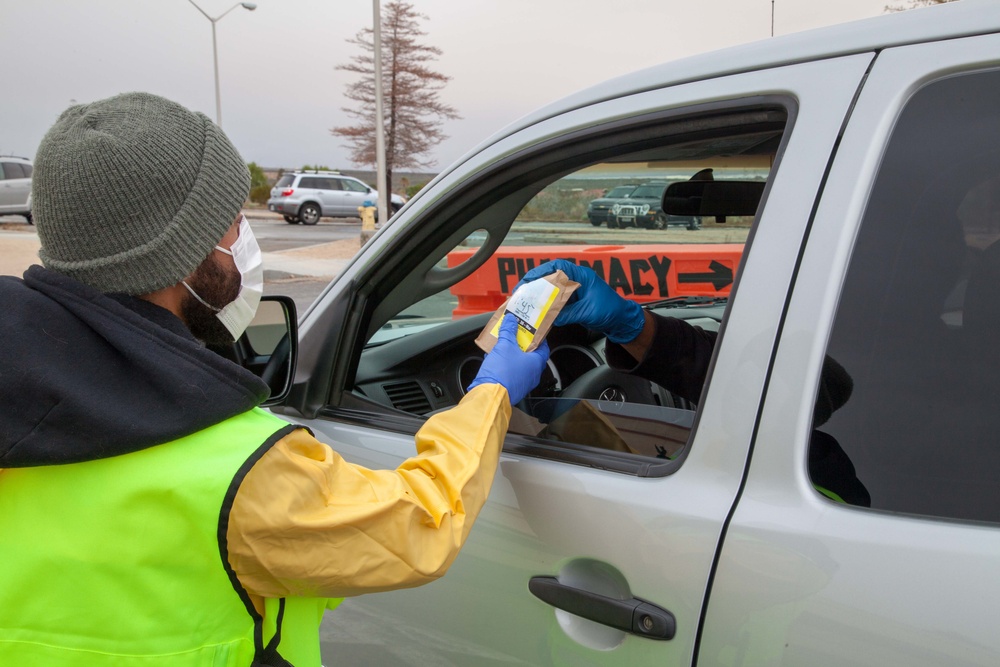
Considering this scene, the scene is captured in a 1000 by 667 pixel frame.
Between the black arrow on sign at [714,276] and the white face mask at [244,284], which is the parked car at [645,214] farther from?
the white face mask at [244,284]

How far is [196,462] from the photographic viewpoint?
107cm

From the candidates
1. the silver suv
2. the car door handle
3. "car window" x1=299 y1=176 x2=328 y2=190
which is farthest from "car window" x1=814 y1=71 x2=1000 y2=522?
"car window" x1=299 y1=176 x2=328 y2=190

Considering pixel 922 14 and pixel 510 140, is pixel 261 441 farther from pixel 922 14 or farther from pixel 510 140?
pixel 922 14

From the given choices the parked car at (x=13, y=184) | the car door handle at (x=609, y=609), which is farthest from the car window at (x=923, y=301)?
the parked car at (x=13, y=184)

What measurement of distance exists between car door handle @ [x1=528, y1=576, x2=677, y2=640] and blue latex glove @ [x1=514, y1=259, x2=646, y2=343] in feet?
2.08

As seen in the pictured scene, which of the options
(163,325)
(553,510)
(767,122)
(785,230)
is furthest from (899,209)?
(163,325)

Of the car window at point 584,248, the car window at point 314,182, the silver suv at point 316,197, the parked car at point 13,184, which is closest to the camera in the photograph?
the car window at point 584,248

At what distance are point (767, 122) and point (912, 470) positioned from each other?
1.98 feet

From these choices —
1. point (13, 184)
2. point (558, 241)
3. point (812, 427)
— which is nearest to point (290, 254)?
point (13, 184)

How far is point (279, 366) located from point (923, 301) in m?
1.43

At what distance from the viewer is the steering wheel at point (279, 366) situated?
1.96 metres

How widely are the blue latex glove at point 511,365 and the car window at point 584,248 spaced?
14 centimetres

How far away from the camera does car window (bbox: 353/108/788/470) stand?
1626 millimetres

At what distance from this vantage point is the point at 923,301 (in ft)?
3.83
